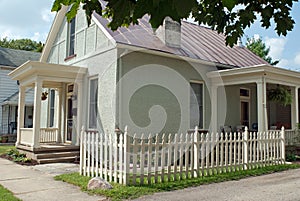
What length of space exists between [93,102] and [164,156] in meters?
5.72

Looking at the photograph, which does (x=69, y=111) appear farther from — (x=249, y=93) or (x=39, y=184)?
(x=249, y=93)

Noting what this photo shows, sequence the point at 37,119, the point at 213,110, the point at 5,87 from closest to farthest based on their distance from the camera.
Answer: the point at 37,119 < the point at 213,110 < the point at 5,87

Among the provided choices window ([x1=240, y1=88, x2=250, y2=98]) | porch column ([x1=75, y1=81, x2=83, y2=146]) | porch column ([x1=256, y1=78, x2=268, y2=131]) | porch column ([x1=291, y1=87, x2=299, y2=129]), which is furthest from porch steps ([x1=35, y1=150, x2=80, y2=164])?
porch column ([x1=291, y1=87, x2=299, y2=129])

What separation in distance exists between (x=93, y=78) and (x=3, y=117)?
12393 millimetres

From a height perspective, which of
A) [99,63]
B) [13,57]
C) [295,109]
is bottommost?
[295,109]

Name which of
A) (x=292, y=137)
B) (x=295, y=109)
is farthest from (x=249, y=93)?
(x=292, y=137)

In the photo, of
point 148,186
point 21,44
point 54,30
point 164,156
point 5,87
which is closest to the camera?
point 148,186

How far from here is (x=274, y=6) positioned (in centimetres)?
305

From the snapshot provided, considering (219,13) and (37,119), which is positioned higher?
(219,13)

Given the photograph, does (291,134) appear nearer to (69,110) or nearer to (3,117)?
(69,110)

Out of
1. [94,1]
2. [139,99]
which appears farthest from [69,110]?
[94,1]

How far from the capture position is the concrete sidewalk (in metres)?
5.57

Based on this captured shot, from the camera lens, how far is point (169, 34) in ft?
40.7

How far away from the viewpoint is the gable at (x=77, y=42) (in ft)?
37.5
